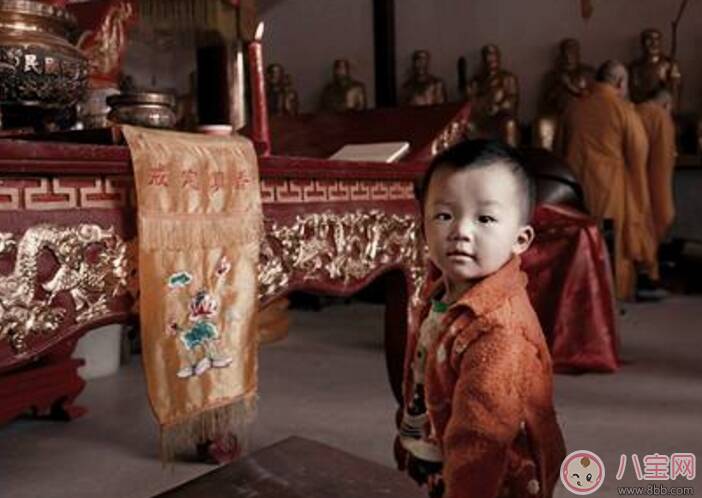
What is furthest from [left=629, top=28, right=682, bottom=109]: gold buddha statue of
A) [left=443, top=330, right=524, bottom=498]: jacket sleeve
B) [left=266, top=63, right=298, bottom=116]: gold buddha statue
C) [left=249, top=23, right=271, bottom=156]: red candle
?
[left=443, top=330, right=524, bottom=498]: jacket sleeve

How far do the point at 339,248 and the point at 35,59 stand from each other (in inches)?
27.3

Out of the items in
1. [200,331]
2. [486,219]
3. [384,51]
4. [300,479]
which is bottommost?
[300,479]

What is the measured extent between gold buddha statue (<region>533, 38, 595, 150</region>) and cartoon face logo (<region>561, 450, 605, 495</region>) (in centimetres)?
420

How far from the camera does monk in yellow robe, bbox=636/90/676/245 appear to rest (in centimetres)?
471

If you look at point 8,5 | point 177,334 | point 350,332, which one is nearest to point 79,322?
point 177,334

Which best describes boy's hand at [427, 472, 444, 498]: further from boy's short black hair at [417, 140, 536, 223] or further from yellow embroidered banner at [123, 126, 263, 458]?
yellow embroidered banner at [123, 126, 263, 458]

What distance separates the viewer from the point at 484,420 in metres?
0.86

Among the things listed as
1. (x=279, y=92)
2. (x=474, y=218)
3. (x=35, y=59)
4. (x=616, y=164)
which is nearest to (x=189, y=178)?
(x=35, y=59)

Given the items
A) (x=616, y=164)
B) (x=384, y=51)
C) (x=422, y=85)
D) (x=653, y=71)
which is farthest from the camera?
(x=384, y=51)

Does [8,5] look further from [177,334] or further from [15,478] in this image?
[15,478]

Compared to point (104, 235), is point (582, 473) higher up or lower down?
lower down

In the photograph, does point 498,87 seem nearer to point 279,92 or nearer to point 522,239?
point 279,92

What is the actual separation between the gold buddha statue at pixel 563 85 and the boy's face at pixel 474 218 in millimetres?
4741

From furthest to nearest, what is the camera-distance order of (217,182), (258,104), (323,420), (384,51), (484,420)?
(384,51) → (323,420) → (258,104) → (217,182) → (484,420)
